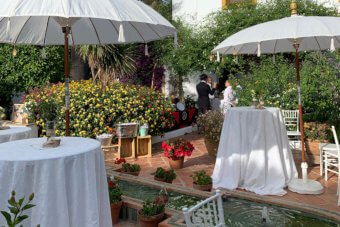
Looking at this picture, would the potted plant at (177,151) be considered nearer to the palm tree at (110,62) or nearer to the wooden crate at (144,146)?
the wooden crate at (144,146)

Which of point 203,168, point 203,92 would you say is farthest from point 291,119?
point 203,92

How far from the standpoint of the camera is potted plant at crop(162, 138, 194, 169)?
621 cm

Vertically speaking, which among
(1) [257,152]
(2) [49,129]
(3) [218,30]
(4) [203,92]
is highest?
(3) [218,30]

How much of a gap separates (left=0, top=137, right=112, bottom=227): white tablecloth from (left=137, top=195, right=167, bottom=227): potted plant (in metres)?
0.81

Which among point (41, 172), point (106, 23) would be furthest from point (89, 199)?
point (106, 23)

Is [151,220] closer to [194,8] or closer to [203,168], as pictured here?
[203,168]

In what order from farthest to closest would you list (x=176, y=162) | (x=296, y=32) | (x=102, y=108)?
(x=102, y=108) < (x=176, y=162) < (x=296, y=32)

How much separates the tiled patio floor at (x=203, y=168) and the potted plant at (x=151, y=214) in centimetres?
186

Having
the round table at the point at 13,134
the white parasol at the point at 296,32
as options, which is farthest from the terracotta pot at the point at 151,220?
the white parasol at the point at 296,32

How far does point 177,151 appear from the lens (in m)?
6.19

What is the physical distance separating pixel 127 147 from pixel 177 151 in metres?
1.66

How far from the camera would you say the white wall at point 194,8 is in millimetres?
13641

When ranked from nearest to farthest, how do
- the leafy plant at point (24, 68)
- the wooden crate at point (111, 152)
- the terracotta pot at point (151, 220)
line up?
the terracotta pot at point (151, 220)
the wooden crate at point (111, 152)
the leafy plant at point (24, 68)

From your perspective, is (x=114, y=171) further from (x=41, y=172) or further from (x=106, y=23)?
(x=41, y=172)
